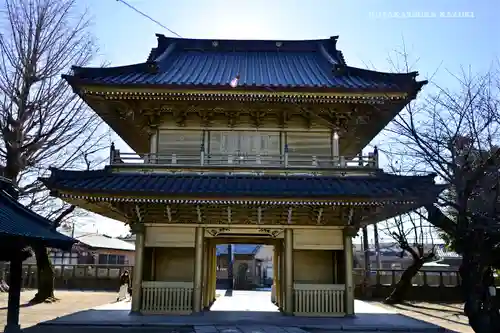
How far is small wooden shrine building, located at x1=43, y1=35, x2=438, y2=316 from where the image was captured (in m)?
13.0

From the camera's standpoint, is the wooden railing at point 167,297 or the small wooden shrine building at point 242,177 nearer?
the small wooden shrine building at point 242,177

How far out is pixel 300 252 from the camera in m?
15.1

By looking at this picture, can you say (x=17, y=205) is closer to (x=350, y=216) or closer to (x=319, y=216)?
(x=319, y=216)

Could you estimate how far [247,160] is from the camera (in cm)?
1512

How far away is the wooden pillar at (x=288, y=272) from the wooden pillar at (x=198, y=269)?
278cm

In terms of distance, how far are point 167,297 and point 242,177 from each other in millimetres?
4499

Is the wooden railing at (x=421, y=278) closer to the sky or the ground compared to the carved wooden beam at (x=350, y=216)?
closer to the ground

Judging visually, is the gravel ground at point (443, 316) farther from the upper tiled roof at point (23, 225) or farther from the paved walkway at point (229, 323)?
the upper tiled roof at point (23, 225)

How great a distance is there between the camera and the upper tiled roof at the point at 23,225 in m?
8.62

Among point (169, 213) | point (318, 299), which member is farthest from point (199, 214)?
point (318, 299)

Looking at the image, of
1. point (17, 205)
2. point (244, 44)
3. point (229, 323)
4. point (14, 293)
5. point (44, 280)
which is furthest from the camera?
point (44, 280)

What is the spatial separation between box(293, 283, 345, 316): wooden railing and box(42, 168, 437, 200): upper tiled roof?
3.32 metres

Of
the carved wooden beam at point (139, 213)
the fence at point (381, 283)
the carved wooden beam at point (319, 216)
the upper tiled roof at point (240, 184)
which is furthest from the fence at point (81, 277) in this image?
the carved wooden beam at point (319, 216)

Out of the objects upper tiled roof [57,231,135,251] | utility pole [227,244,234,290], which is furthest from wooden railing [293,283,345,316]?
upper tiled roof [57,231,135,251]
